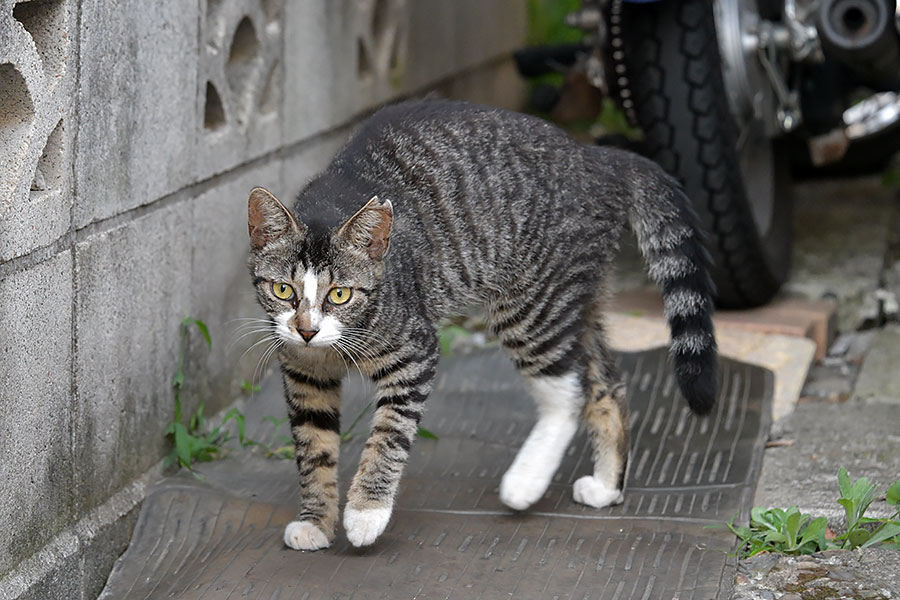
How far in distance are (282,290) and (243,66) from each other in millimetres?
1338

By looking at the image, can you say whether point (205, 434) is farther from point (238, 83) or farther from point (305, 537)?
point (238, 83)

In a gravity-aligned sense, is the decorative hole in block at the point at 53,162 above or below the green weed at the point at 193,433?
above

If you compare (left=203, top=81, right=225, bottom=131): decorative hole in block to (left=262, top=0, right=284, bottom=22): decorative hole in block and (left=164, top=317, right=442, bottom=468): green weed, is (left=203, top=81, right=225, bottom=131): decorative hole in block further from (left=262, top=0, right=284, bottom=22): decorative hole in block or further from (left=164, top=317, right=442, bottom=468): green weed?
(left=164, top=317, right=442, bottom=468): green weed

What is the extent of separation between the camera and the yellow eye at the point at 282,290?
9.55 ft

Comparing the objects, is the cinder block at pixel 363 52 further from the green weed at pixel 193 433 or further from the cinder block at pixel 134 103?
the green weed at pixel 193 433

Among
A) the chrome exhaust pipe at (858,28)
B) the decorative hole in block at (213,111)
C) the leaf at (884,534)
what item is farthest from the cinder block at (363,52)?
the leaf at (884,534)

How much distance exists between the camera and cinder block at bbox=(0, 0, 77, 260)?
96.7 inches

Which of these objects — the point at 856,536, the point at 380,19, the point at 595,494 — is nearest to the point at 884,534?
the point at 856,536

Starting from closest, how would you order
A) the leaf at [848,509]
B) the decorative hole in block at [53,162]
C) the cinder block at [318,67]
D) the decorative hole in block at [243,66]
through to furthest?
the decorative hole in block at [53,162], the leaf at [848,509], the decorative hole in block at [243,66], the cinder block at [318,67]

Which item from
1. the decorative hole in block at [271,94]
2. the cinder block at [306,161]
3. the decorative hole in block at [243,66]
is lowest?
the cinder block at [306,161]

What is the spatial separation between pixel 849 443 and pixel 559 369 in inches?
39.2

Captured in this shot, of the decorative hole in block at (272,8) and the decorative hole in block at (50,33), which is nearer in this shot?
the decorative hole in block at (50,33)

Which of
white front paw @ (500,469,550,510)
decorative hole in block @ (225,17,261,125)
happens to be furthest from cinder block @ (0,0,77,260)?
white front paw @ (500,469,550,510)

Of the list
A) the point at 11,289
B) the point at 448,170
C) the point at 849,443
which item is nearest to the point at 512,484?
the point at 448,170
